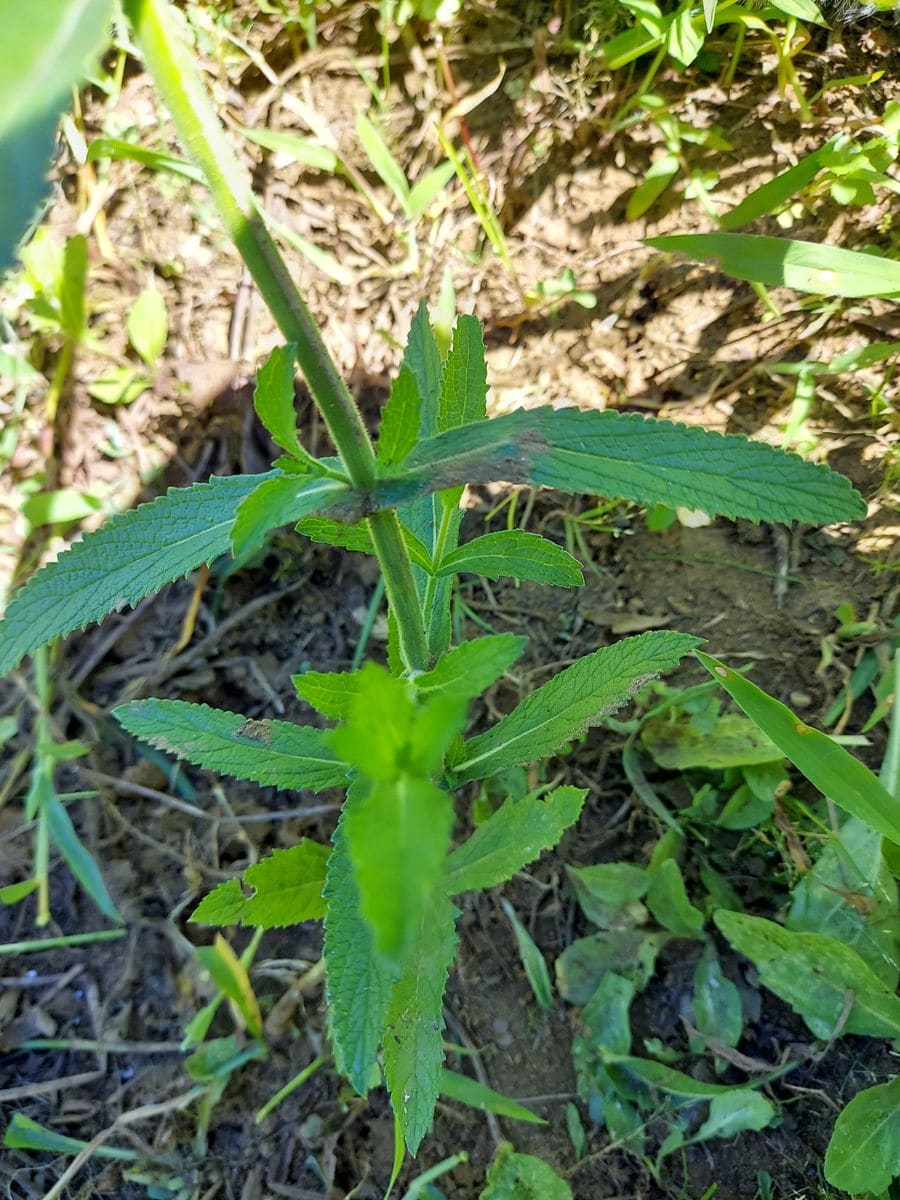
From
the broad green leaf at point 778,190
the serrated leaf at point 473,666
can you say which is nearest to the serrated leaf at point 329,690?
the serrated leaf at point 473,666

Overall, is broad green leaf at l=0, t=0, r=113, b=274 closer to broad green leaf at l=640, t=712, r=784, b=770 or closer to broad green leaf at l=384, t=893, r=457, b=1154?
broad green leaf at l=384, t=893, r=457, b=1154

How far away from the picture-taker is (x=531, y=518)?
7.49 feet

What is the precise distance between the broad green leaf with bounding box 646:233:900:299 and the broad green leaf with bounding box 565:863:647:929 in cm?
130

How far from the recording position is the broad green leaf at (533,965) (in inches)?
75.0

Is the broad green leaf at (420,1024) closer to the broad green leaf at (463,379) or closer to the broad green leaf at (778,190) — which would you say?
the broad green leaf at (463,379)

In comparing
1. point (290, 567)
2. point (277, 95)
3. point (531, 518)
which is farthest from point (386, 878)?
point (277, 95)

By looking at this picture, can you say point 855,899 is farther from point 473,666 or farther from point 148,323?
point 148,323

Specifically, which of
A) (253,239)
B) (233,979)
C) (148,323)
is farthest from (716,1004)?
(148,323)

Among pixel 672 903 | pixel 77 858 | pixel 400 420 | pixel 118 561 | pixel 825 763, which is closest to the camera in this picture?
pixel 400 420

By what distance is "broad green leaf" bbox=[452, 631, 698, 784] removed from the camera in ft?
4.44

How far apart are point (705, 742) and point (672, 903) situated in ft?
1.18

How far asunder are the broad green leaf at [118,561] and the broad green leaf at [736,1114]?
1471 mm

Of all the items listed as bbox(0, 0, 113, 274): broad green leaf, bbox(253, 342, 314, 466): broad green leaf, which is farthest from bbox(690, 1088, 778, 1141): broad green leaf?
bbox(0, 0, 113, 274): broad green leaf

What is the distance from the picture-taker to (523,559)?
4.45 ft
